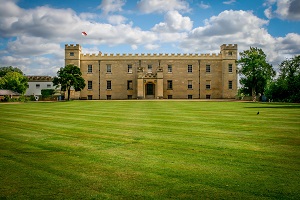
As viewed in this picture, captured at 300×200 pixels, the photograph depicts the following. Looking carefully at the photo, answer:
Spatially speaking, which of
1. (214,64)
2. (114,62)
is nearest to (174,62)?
(214,64)

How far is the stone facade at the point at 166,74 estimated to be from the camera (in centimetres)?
5906

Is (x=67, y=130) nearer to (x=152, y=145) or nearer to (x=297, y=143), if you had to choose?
(x=152, y=145)

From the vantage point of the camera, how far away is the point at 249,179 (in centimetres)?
553

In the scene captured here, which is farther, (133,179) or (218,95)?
(218,95)

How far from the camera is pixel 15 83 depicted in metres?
79.4

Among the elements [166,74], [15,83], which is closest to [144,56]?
[166,74]

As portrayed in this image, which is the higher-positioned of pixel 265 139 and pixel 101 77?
pixel 101 77

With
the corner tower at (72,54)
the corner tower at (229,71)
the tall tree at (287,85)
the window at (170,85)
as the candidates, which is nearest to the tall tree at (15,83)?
the corner tower at (72,54)

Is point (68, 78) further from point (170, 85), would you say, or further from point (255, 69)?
point (255, 69)

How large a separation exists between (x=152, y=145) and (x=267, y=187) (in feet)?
13.0

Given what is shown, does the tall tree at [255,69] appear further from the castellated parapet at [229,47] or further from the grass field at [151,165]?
the grass field at [151,165]

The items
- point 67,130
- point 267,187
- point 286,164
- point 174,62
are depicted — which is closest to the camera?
point 267,187

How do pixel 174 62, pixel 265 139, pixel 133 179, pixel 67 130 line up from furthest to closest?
pixel 174 62, pixel 67 130, pixel 265 139, pixel 133 179

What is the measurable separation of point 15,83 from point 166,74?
45.7 meters
